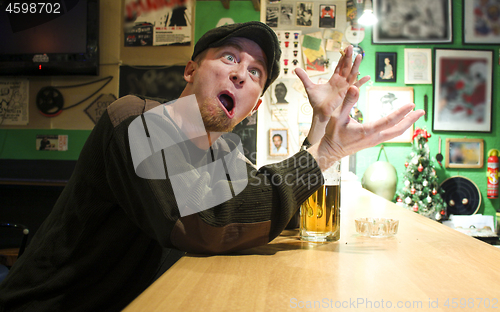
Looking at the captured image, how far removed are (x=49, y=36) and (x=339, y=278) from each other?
3717 millimetres

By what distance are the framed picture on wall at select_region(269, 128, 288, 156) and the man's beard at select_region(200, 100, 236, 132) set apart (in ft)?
8.07

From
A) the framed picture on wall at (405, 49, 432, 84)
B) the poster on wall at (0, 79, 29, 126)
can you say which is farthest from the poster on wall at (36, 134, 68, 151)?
the framed picture on wall at (405, 49, 432, 84)

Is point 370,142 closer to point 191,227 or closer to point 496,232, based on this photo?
point 191,227

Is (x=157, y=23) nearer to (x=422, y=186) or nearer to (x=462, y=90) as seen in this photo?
(x=422, y=186)

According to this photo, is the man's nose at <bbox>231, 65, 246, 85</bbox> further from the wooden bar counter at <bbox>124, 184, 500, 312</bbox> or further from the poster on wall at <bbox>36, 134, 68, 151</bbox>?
the poster on wall at <bbox>36, 134, 68, 151</bbox>

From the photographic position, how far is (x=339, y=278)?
0.48 meters

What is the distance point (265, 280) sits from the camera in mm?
468

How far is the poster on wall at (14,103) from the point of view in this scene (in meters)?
3.47

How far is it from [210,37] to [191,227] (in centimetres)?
60

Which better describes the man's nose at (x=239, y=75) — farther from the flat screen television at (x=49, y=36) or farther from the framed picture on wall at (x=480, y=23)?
the framed picture on wall at (x=480, y=23)

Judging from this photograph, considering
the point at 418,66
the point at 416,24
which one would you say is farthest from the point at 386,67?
the point at 416,24

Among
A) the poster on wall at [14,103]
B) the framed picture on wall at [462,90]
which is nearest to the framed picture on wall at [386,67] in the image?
the framed picture on wall at [462,90]

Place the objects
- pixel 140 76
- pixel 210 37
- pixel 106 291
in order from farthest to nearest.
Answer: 1. pixel 140 76
2. pixel 210 37
3. pixel 106 291

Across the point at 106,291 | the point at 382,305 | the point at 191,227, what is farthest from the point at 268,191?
the point at 106,291
